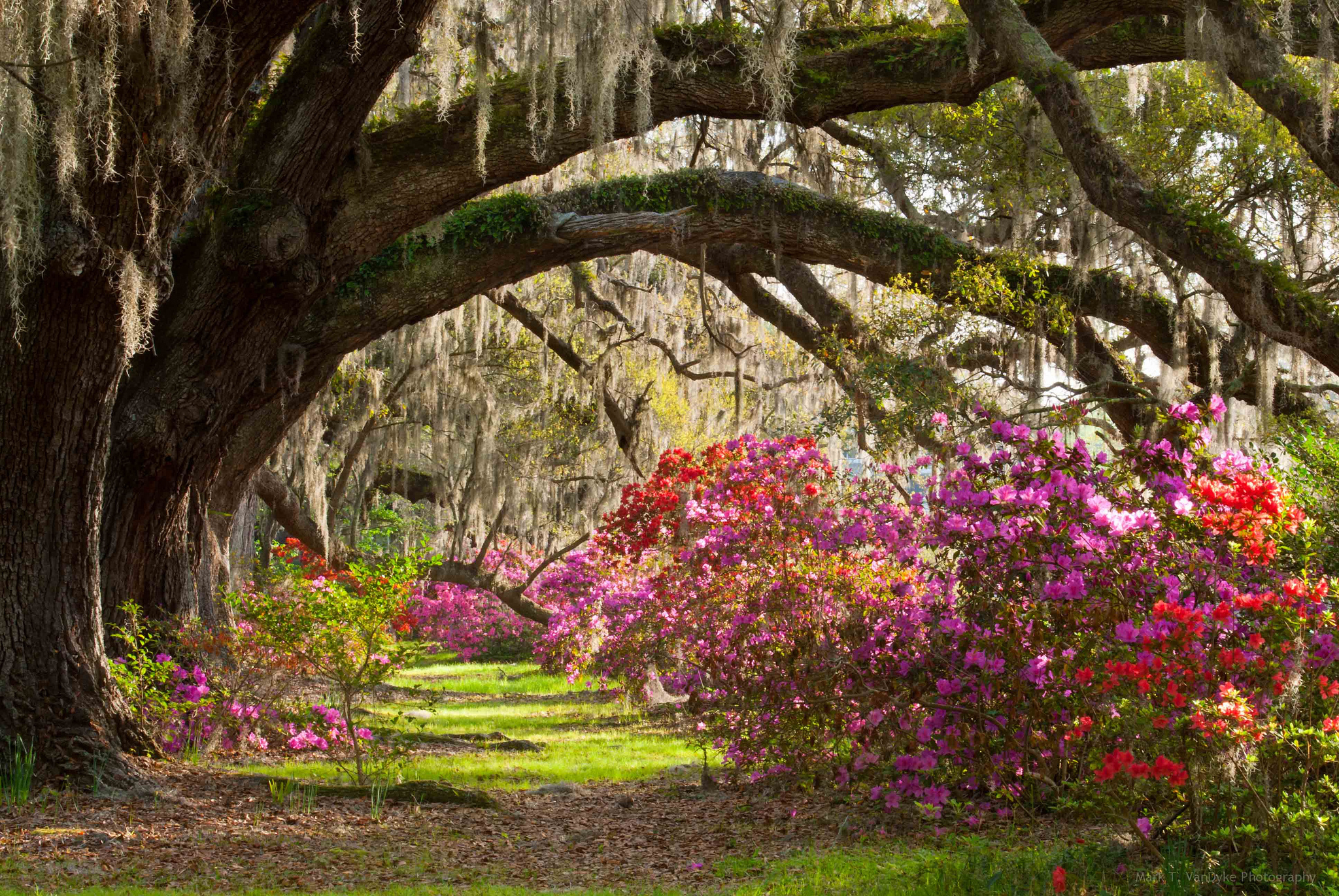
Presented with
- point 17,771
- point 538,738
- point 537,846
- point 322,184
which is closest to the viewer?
point 17,771

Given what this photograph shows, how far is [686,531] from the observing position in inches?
345

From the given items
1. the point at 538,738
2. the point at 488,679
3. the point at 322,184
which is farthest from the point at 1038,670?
the point at 488,679

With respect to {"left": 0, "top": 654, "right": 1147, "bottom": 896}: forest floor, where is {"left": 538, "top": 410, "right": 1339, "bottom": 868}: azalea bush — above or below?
above

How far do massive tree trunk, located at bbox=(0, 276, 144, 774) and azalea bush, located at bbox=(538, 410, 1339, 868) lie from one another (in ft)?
10.8

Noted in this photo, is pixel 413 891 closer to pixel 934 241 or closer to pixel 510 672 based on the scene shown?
pixel 934 241

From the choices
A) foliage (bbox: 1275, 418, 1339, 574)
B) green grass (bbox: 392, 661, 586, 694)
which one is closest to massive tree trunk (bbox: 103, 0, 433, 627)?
foliage (bbox: 1275, 418, 1339, 574)

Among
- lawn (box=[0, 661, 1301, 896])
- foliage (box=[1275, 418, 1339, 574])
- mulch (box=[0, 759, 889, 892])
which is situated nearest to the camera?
foliage (box=[1275, 418, 1339, 574])

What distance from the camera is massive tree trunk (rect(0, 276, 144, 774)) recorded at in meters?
5.24

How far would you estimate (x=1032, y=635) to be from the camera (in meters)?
4.21

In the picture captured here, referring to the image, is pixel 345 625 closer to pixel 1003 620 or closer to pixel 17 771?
pixel 17 771

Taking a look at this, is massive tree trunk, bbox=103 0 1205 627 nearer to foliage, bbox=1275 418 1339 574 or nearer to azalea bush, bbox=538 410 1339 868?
azalea bush, bbox=538 410 1339 868

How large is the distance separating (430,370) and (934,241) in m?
6.71

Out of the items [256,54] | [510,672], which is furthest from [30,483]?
[510,672]

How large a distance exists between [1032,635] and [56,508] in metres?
4.47
